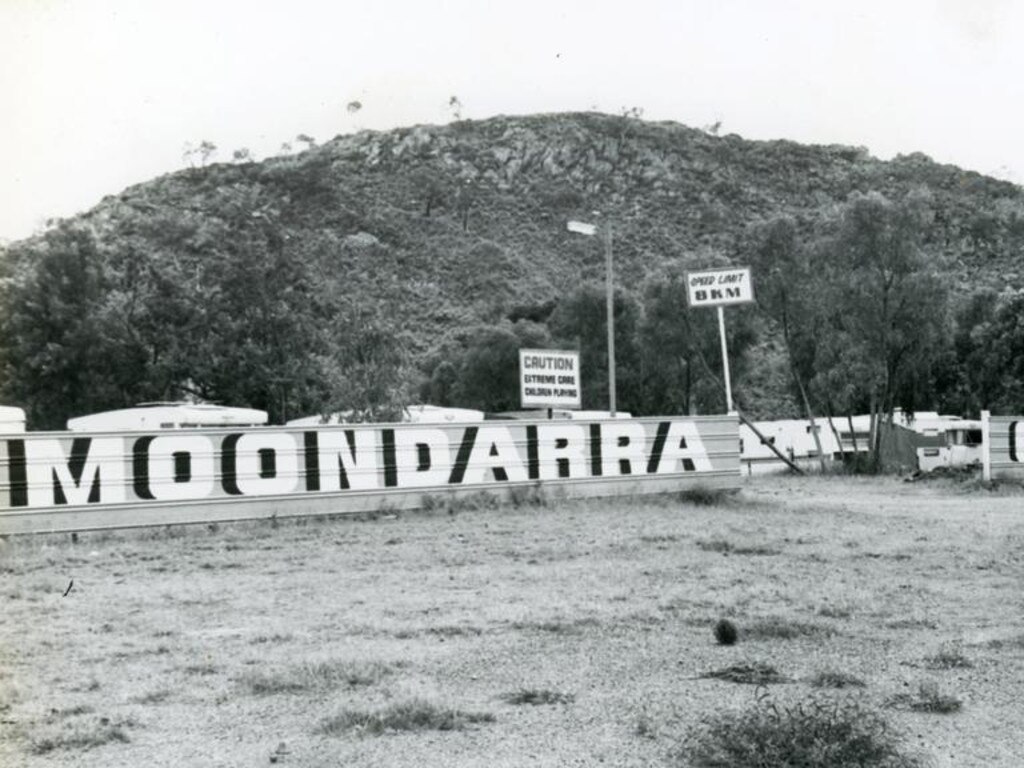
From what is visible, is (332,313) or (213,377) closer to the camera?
(213,377)

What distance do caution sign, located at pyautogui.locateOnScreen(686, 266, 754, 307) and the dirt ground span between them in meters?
8.52

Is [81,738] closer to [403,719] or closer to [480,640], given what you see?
[403,719]

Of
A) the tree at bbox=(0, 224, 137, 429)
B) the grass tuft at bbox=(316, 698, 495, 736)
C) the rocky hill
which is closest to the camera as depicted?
the grass tuft at bbox=(316, 698, 495, 736)

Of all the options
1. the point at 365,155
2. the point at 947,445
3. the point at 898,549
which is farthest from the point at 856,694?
the point at 365,155

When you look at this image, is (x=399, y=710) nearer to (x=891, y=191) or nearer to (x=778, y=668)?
(x=778, y=668)

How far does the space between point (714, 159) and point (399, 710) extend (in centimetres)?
11723

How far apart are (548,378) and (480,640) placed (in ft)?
47.0

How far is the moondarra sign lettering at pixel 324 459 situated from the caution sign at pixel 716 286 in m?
3.03

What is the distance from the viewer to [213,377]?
44.8 metres

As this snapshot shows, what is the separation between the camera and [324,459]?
17.6 meters

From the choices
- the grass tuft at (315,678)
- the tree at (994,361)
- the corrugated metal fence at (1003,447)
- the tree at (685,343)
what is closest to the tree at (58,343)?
the tree at (685,343)

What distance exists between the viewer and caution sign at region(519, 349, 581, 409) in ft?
71.1

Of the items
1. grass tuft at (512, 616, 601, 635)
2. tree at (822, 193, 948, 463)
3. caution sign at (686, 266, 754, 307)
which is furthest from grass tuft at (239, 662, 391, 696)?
tree at (822, 193, 948, 463)

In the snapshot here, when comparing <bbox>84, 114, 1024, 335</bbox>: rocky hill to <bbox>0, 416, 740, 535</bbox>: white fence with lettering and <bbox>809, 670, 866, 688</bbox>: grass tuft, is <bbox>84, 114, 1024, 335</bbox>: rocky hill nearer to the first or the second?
<bbox>0, 416, 740, 535</bbox>: white fence with lettering
